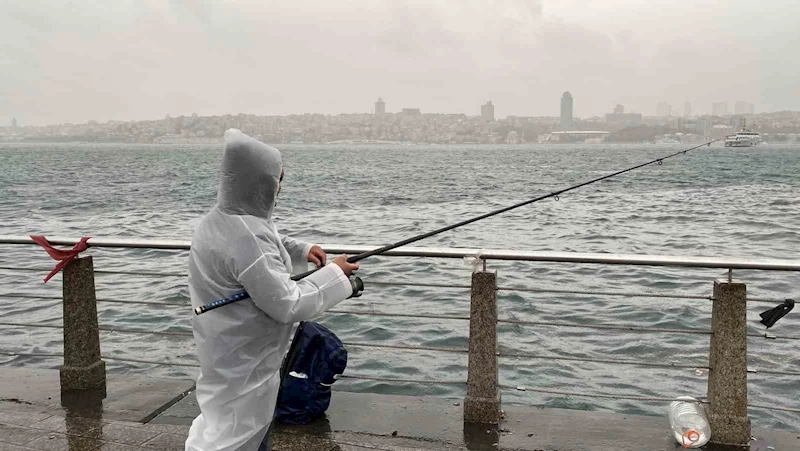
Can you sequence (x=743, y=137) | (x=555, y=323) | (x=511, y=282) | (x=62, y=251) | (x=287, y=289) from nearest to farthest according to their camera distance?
(x=287, y=289) < (x=555, y=323) < (x=62, y=251) < (x=511, y=282) < (x=743, y=137)

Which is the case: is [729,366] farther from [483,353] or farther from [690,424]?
[483,353]

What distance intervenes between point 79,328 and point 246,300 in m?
2.84

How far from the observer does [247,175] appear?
2.91 metres

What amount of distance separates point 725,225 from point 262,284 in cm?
2683

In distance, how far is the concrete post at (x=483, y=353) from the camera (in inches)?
184

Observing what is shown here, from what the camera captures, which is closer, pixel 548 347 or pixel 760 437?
pixel 760 437

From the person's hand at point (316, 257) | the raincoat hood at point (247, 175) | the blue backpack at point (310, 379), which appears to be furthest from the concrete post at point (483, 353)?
the raincoat hood at point (247, 175)

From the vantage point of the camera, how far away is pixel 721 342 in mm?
4371

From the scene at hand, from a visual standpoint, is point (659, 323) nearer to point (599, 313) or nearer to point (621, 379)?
point (599, 313)

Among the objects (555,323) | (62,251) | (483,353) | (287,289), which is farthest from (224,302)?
(62,251)

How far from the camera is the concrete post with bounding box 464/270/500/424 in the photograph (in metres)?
4.68

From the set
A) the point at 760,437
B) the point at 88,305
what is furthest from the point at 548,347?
the point at 88,305

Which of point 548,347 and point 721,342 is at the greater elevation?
point 721,342

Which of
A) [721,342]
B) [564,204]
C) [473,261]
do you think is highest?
[473,261]
